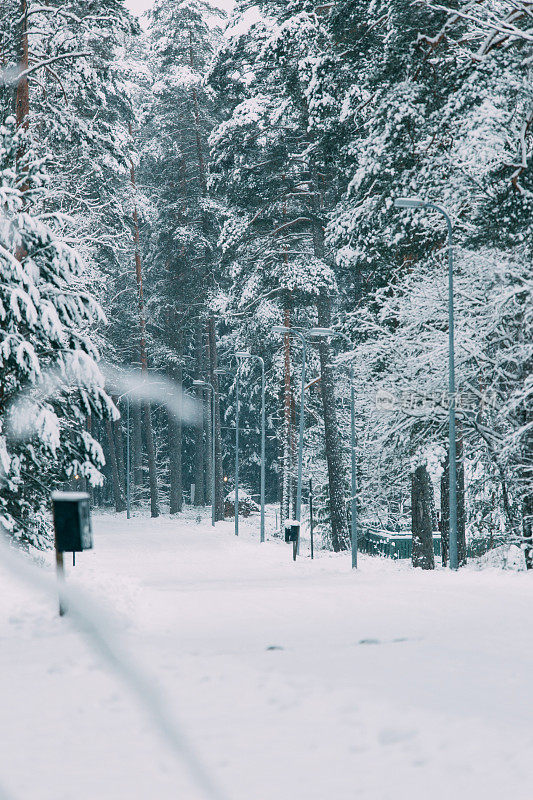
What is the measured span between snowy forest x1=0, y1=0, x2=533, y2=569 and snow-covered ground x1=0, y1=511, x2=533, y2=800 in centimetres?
543

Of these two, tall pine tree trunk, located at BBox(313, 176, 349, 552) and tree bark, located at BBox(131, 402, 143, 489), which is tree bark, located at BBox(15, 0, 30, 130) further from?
tree bark, located at BBox(131, 402, 143, 489)

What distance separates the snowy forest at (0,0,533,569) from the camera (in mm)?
15734

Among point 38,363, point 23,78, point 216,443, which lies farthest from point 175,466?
point 38,363

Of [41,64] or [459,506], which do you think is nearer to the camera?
[41,64]

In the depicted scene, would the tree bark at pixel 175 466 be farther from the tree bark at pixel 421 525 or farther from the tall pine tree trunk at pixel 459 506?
the tree bark at pixel 421 525

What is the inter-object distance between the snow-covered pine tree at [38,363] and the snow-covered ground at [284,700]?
165 inches

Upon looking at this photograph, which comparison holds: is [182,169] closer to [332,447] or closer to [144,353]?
[144,353]

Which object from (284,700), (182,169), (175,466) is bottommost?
(284,700)

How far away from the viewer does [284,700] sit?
19.6 feet

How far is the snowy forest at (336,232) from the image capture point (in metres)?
15.7

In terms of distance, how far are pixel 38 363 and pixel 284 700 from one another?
9.84m

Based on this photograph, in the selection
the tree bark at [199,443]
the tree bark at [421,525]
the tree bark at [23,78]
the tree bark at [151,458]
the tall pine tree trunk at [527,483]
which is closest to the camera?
the tall pine tree trunk at [527,483]

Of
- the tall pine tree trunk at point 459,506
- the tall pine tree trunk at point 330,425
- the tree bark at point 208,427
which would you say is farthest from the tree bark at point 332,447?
the tree bark at point 208,427

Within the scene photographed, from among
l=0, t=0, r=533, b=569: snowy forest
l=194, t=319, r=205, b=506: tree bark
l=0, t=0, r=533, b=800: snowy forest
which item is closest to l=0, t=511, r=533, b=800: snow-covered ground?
l=0, t=0, r=533, b=800: snowy forest
